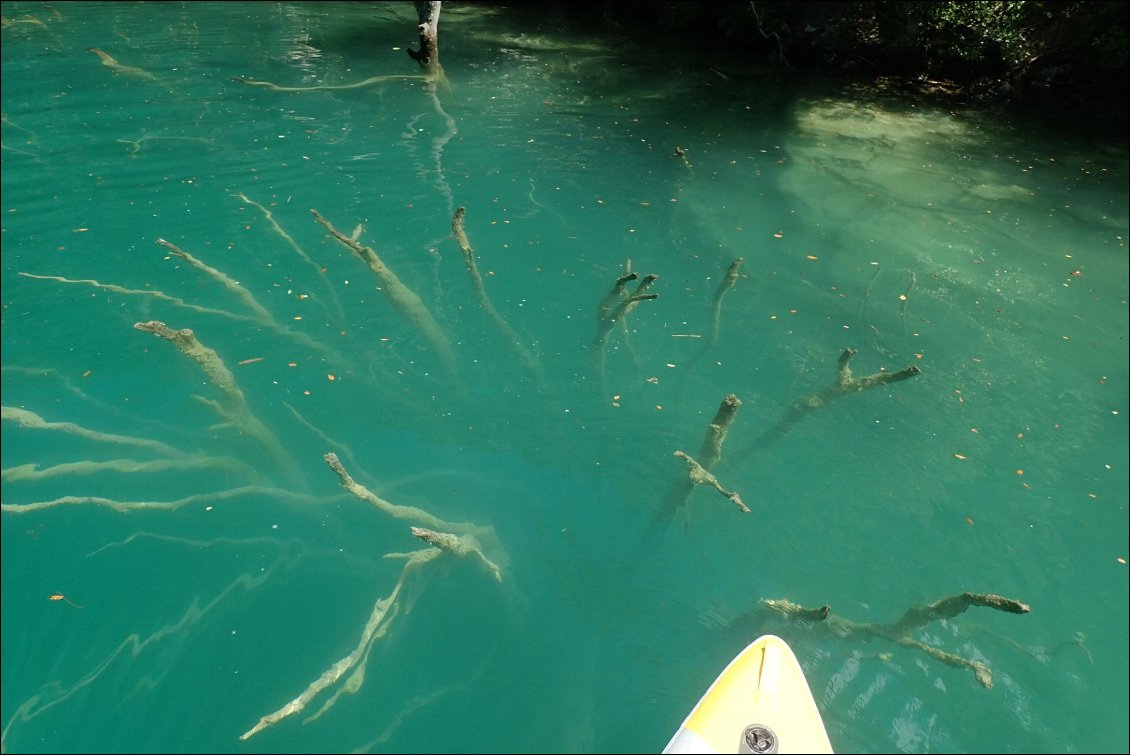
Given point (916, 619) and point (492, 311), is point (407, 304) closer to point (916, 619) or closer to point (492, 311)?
point (492, 311)

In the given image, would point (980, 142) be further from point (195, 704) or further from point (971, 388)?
point (195, 704)

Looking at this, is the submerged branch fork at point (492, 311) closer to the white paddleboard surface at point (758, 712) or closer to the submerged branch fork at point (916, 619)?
the submerged branch fork at point (916, 619)

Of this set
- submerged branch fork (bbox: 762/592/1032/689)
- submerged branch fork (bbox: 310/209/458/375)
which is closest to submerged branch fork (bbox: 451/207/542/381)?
submerged branch fork (bbox: 310/209/458/375)

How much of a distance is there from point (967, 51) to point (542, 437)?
11.9 metres

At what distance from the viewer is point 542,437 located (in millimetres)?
5473

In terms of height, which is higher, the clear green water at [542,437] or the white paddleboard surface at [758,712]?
the white paddleboard surface at [758,712]

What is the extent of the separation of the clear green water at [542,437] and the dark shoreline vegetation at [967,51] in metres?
3.82

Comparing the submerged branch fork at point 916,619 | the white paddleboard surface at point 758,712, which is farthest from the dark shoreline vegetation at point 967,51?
the white paddleboard surface at point 758,712

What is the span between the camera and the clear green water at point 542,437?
400 cm

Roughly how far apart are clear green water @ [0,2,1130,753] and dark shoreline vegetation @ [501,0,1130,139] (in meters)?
3.82

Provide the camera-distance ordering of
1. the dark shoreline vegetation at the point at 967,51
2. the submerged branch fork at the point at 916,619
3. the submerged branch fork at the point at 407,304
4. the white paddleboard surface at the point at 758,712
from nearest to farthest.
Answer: the white paddleboard surface at the point at 758,712
the submerged branch fork at the point at 916,619
the submerged branch fork at the point at 407,304
the dark shoreline vegetation at the point at 967,51

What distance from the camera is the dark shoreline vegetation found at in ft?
42.4

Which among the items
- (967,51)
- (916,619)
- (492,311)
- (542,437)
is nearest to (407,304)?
(492,311)

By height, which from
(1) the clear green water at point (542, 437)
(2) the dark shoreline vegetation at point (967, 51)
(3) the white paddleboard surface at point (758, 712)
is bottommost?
(1) the clear green water at point (542, 437)
